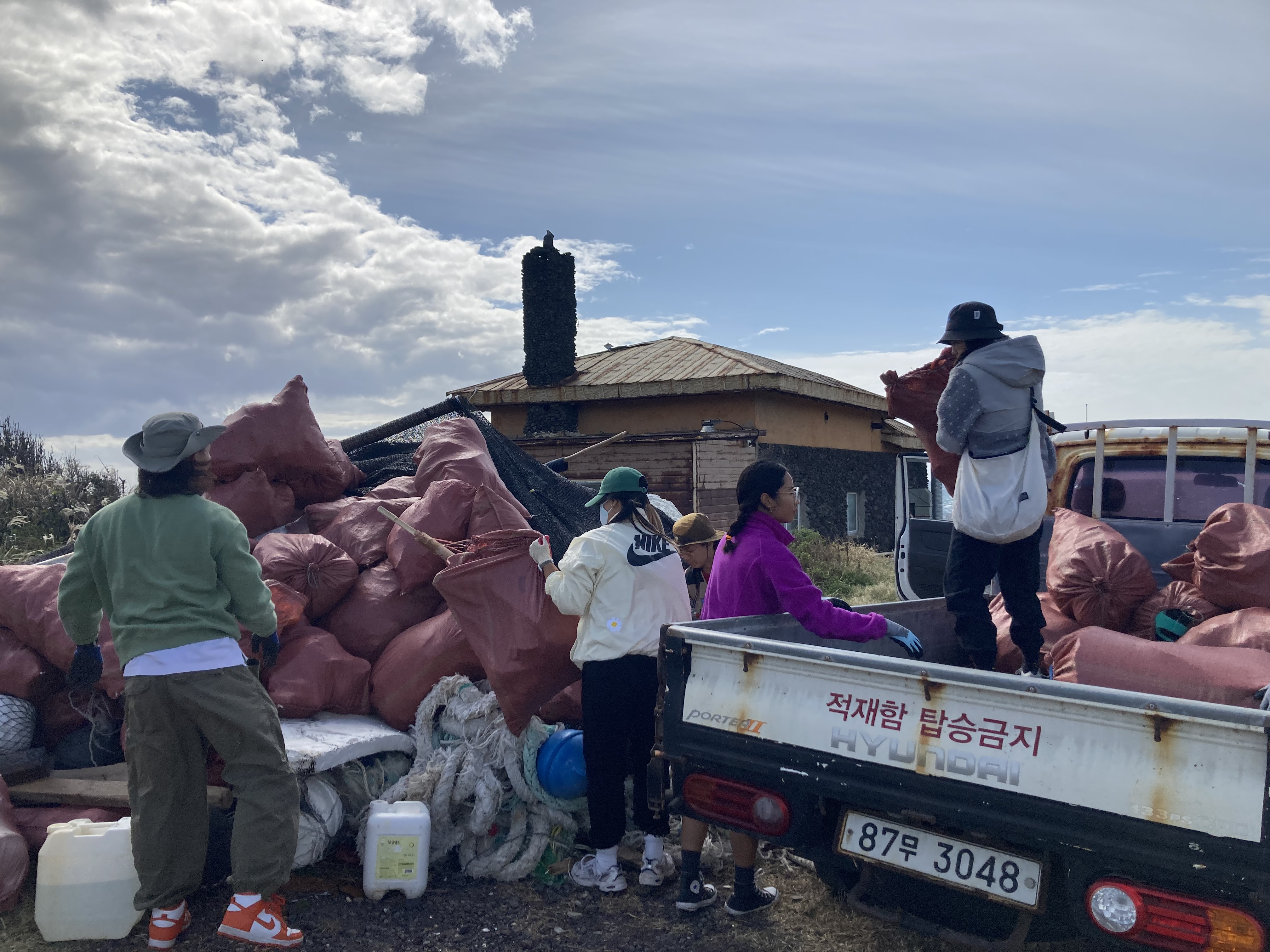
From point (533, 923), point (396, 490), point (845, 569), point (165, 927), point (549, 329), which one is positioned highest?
point (549, 329)

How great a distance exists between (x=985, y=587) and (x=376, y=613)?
8.98 ft

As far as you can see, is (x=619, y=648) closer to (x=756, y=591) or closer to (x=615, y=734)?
(x=615, y=734)

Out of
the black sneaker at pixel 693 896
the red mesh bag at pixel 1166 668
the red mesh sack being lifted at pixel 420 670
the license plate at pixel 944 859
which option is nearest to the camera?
the license plate at pixel 944 859

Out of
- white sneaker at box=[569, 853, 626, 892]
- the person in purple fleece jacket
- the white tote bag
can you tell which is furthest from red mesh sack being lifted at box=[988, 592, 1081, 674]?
white sneaker at box=[569, 853, 626, 892]

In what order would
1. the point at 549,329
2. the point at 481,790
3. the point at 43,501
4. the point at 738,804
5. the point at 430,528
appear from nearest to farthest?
the point at 738,804
the point at 481,790
the point at 430,528
the point at 43,501
the point at 549,329

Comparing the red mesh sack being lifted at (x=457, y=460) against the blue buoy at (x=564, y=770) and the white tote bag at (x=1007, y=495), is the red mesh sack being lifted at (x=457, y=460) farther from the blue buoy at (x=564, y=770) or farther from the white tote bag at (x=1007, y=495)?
the white tote bag at (x=1007, y=495)

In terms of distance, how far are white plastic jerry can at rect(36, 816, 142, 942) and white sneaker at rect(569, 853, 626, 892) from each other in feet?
5.00

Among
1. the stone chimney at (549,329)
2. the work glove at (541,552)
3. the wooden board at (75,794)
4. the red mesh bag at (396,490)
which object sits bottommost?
the wooden board at (75,794)

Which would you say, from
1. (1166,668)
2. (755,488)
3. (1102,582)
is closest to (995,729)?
(1166,668)

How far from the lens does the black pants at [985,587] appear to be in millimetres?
3291

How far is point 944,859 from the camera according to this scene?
2.38 metres

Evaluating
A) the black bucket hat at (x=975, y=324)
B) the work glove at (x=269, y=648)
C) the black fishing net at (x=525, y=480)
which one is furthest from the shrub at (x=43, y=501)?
the black bucket hat at (x=975, y=324)

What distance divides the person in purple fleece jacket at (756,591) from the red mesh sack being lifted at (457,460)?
5.91 feet

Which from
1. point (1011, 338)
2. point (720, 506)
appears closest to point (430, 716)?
point (1011, 338)
